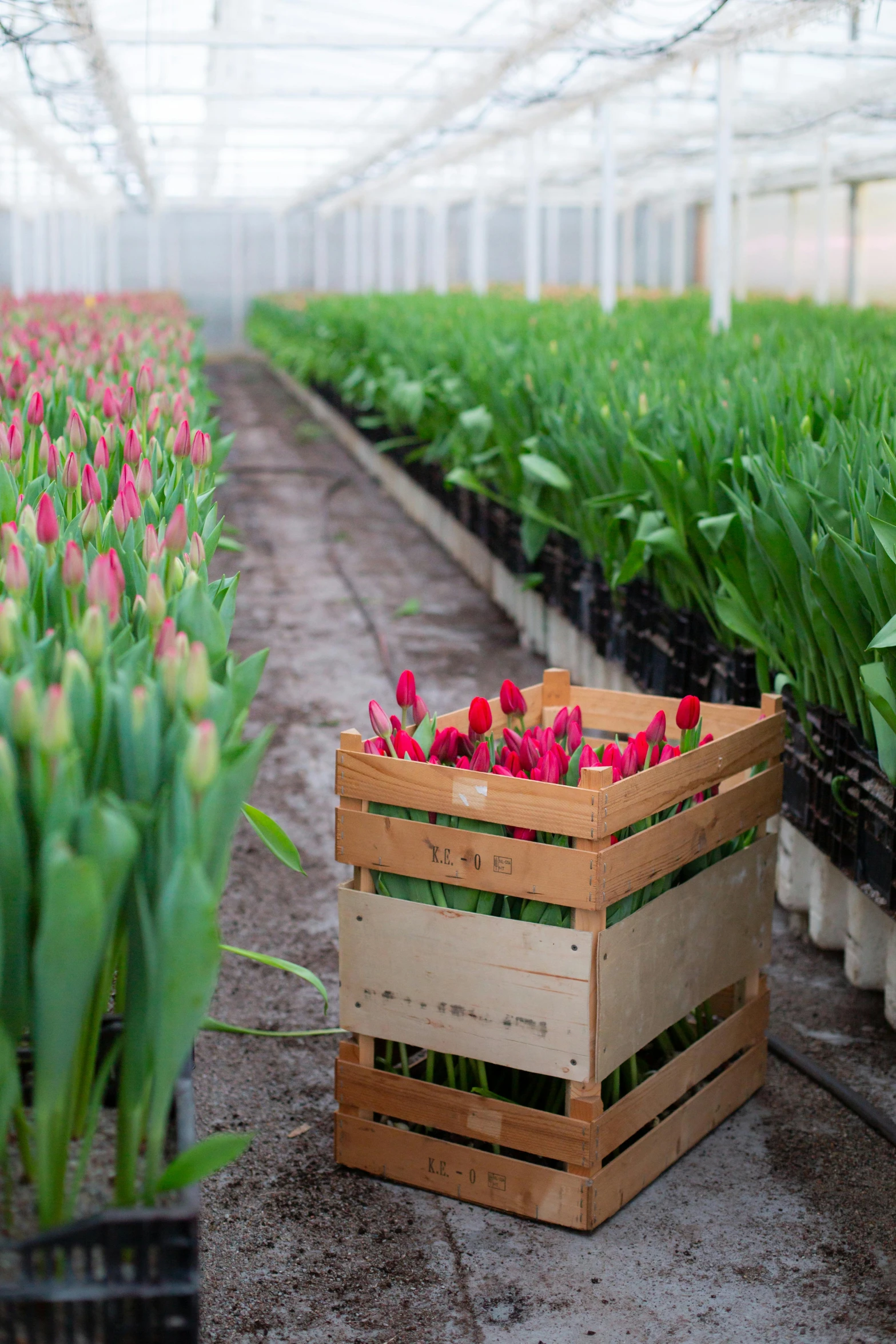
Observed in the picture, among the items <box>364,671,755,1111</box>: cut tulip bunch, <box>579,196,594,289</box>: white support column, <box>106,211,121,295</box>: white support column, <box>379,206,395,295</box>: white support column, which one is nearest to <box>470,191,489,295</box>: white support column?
<box>379,206,395,295</box>: white support column

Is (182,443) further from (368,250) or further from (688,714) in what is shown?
(368,250)

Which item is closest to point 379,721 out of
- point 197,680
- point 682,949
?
point 682,949

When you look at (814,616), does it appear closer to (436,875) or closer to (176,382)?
(436,875)

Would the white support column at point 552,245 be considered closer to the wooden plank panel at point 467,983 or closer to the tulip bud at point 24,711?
the wooden plank panel at point 467,983

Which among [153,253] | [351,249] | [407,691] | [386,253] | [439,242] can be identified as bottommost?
[407,691]

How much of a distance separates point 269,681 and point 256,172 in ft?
68.2

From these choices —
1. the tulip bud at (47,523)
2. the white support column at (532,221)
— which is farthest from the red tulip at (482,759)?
the white support column at (532,221)

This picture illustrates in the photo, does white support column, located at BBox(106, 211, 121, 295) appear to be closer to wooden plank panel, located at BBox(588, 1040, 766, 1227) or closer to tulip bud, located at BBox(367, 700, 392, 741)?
tulip bud, located at BBox(367, 700, 392, 741)

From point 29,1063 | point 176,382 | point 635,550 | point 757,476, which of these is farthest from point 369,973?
point 176,382

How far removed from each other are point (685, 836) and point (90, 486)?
989 mm

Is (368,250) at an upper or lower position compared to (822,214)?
upper

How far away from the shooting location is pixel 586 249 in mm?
26219

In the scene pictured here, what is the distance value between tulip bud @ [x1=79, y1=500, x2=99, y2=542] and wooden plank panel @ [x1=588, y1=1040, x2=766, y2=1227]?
112 centimetres

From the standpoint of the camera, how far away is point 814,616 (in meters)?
2.49
